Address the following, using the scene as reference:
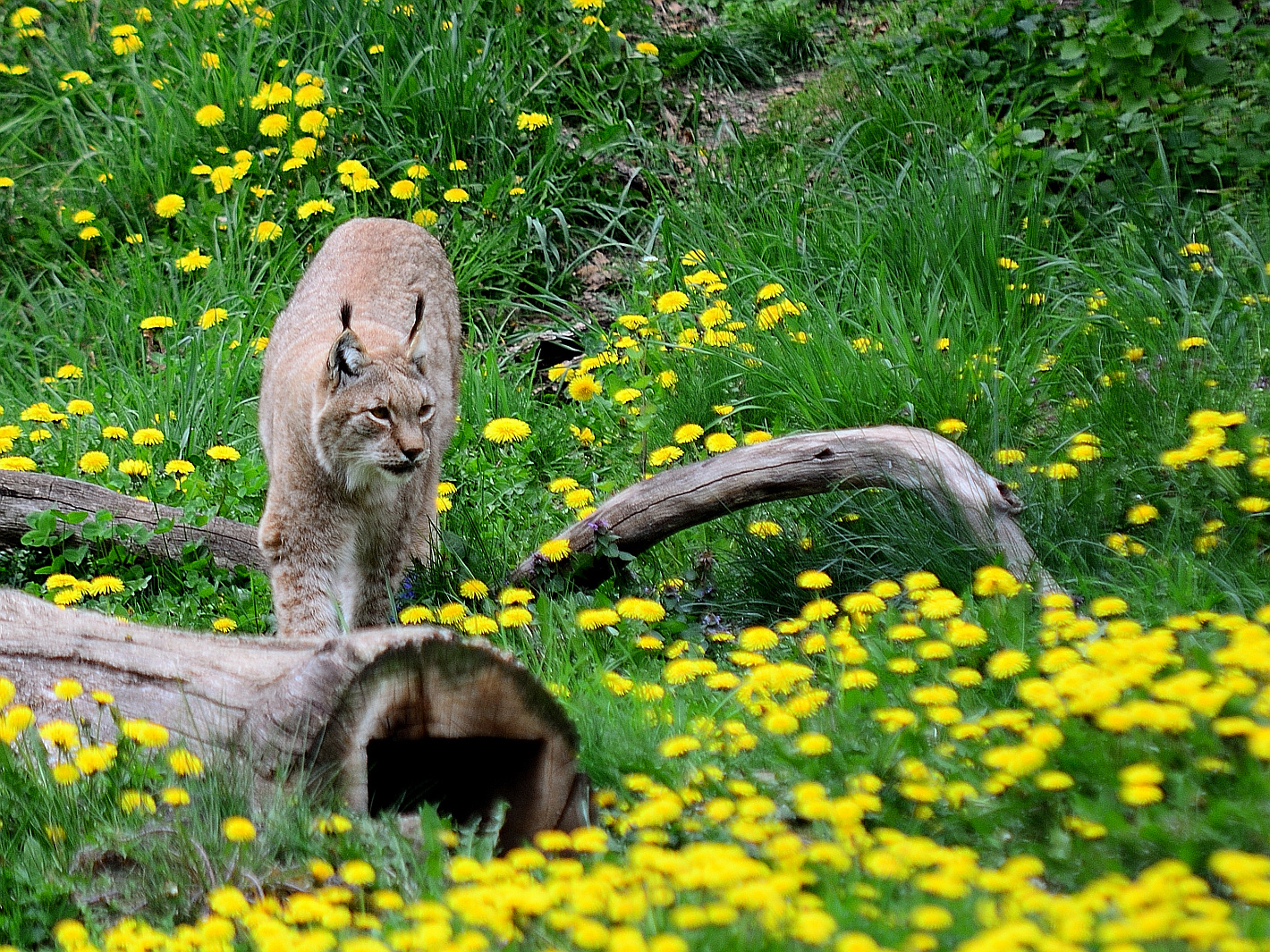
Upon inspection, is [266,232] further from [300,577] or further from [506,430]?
[300,577]

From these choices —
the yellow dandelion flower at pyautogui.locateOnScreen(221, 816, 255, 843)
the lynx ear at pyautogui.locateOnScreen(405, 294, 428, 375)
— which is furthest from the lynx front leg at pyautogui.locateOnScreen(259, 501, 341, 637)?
the yellow dandelion flower at pyautogui.locateOnScreen(221, 816, 255, 843)

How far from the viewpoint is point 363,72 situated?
766 centimetres

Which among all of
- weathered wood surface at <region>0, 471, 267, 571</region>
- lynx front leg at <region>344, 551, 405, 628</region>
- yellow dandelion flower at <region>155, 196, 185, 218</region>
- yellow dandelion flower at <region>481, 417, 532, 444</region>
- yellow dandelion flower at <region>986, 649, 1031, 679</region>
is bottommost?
lynx front leg at <region>344, 551, 405, 628</region>

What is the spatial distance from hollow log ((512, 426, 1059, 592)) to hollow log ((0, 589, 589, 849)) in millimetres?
1377

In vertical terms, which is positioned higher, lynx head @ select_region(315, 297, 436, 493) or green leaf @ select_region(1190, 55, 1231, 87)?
green leaf @ select_region(1190, 55, 1231, 87)

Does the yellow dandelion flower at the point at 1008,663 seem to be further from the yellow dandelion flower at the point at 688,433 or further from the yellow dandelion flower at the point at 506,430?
the yellow dandelion flower at the point at 506,430

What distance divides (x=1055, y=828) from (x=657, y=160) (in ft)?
19.7

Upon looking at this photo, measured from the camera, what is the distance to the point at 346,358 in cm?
469

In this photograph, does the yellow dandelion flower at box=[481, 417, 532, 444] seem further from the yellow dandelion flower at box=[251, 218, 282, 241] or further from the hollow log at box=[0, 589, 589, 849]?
the yellow dandelion flower at box=[251, 218, 282, 241]

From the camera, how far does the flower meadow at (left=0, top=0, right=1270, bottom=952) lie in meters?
2.39

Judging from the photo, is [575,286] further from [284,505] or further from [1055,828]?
[1055,828]

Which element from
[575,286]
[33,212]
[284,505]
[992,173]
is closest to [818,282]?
[992,173]

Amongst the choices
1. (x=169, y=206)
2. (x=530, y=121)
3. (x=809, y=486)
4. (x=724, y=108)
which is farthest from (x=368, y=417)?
(x=724, y=108)

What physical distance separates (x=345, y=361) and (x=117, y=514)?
127cm
